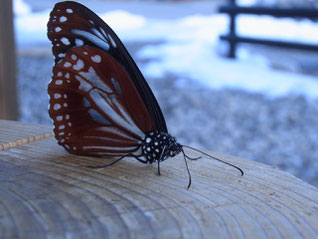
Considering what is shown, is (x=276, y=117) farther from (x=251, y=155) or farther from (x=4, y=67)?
Answer: (x=4, y=67)

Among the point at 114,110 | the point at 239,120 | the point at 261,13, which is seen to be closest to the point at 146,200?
the point at 114,110

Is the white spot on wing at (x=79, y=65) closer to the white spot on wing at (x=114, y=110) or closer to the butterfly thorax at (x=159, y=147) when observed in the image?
the white spot on wing at (x=114, y=110)

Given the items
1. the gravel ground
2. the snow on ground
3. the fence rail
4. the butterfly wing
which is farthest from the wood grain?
the fence rail

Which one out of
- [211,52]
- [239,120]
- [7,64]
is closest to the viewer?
[7,64]

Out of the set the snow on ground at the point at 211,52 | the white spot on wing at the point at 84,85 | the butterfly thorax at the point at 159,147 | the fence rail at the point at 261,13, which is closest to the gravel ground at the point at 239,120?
the snow on ground at the point at 211,52

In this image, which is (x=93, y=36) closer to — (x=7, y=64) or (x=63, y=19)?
(x=63, y=19)

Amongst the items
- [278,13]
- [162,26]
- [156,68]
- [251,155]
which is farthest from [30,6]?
[251,155]

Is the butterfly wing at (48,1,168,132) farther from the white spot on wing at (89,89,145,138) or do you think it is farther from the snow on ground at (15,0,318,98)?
the snow on ground at (15,0,318,98)
